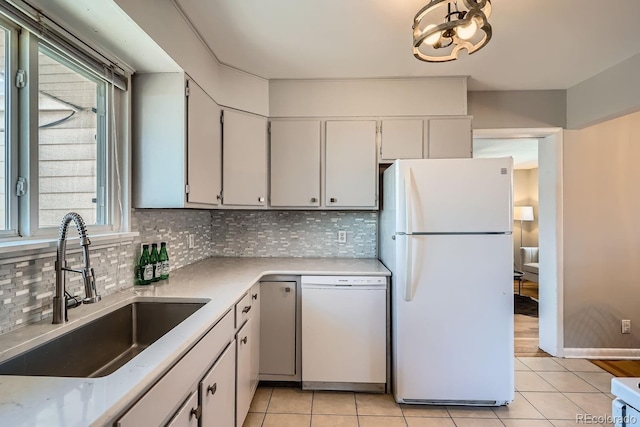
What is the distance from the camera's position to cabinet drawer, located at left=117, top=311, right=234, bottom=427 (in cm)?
78

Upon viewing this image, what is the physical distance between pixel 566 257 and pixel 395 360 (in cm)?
188

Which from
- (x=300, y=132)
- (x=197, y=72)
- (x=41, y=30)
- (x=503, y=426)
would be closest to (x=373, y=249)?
(x=300, y=132)

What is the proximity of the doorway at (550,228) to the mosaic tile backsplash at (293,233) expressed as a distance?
136cm

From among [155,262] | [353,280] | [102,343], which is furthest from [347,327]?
[102,343]

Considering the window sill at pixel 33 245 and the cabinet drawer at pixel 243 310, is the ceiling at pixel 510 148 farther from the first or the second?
the window sill at pixel 33 245

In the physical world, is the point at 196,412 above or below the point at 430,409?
above

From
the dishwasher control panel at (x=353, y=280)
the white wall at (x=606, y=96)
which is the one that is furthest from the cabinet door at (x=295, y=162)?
the white wall at (x=606, y=96)

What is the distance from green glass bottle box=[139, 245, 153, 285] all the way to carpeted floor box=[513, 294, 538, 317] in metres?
4.23

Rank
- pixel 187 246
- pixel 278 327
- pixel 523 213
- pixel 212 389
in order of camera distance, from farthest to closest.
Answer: pixel 523 213
pixel 187 246
pixel 278 327
pixel 212 389

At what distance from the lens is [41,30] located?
1.17 m

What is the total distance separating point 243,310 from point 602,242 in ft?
10.1

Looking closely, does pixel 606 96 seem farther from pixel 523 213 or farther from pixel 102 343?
pixel 523 213

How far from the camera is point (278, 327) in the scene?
2.19 meters

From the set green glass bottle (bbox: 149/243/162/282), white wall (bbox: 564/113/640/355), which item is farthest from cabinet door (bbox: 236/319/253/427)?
white wall (bbox: 564/113/640/355)
